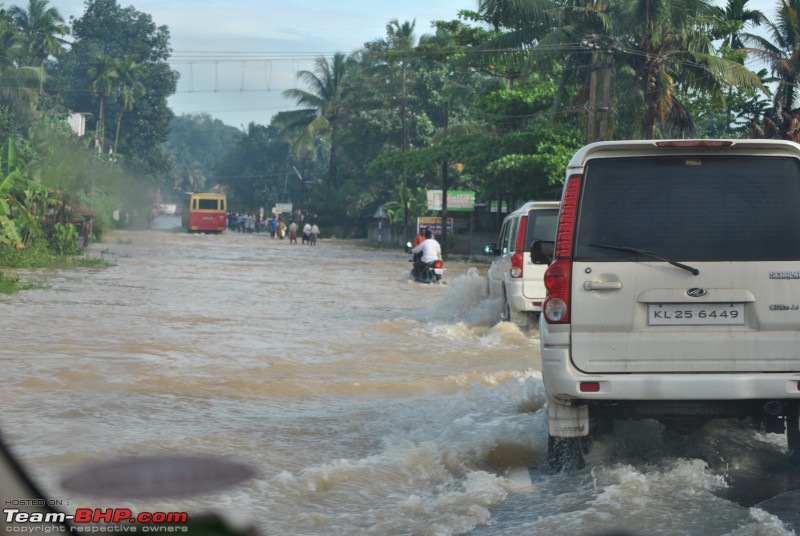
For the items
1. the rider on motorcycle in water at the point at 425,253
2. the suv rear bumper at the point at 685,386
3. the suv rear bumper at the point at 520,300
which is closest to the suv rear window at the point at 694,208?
the suv rear bumper at the point at 685,386

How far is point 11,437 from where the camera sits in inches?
278

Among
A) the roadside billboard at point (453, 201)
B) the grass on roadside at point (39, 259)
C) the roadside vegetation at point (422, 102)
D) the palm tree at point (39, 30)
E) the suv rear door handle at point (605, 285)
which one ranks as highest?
the palm tree at point (39, 30)

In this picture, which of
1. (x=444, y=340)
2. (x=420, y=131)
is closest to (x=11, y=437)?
(x=444, y=340)

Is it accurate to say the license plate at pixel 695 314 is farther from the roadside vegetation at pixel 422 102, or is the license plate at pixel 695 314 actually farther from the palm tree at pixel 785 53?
the palm tree at pixel 785 53

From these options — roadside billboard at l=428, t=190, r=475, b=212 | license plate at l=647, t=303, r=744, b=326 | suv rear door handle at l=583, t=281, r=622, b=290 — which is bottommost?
license plate at l=647, t=303, r=744, b=326

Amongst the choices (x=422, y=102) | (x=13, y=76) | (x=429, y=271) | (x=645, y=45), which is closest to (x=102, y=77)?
(x=13, y=76)

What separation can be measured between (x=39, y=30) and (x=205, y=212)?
16485 mm

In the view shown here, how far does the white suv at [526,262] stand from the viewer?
12.6 meters

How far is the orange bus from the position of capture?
69000 mm

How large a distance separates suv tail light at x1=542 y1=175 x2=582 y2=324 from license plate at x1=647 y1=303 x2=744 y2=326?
1.49 feet

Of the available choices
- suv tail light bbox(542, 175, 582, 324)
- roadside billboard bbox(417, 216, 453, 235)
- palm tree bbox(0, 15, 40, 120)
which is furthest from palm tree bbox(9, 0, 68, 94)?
suv tail light bbox(542, 175, 582, 324)

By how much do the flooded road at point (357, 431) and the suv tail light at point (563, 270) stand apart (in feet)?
3.18

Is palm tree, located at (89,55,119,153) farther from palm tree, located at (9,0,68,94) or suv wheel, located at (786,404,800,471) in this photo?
suv wheel, located at (786,404,800,471)

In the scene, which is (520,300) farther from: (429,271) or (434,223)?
(434,223)
